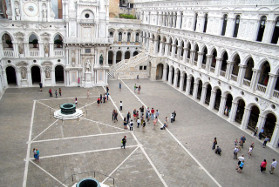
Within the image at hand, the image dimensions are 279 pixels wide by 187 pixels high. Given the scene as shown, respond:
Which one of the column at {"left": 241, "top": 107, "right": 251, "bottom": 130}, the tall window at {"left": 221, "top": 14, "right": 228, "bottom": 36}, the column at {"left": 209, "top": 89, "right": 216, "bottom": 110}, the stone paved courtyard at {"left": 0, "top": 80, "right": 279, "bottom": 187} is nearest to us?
the stone paved courtyard at {"left": 0, "top": 80, "right": 279, "bottom": 187}

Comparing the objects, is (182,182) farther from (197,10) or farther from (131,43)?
(131,43)

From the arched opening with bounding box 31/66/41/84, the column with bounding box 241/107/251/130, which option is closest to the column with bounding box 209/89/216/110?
the column with bounding box 241/107/251/130

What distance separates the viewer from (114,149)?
858 inches

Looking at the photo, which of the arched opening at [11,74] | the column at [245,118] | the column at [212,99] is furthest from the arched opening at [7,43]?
the column at [245,118]

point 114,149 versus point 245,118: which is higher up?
point 245,118

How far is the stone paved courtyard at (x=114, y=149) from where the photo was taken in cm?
1825

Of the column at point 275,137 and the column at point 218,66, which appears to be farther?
the column at point 218,66

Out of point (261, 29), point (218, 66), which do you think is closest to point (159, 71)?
point (218, 66)

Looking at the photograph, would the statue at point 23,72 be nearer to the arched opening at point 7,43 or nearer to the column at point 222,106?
the arched opening at point 7,43

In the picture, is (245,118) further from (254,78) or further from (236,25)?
(236,25)

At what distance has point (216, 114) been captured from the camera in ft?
101

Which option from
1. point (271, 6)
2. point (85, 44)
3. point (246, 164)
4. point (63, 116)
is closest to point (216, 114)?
point (246, 164)

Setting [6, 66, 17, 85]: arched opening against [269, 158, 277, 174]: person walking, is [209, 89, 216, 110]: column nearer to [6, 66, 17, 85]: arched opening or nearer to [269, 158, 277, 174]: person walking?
[269, 158, 277, 174]: person walking

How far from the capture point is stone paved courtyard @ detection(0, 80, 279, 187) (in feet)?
59.9
